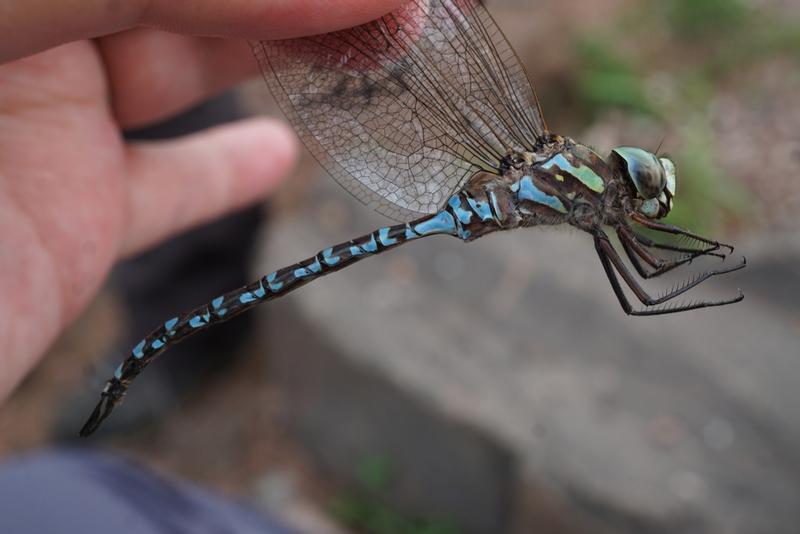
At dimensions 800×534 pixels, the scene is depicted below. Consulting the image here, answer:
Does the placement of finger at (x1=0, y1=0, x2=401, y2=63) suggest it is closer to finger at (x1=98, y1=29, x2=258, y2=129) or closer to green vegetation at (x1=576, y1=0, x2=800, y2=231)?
finger at (x1=98, y1=29, x2=258, y2=129)

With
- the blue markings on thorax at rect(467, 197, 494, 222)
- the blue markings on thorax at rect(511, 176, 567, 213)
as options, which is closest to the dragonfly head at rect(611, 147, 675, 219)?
the blue markings on thorax at rect(511, 176, 567, 213)

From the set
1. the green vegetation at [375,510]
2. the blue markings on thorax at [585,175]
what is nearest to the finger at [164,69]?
the blue markings on thorax at [585,175]

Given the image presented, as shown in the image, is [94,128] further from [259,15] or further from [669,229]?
[669,229]

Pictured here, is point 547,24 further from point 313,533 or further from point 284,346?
point 313,533

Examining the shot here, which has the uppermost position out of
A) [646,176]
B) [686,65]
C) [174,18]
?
[686,65]

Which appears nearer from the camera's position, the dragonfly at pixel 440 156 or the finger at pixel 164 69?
the dragonfly at pixel 440 156

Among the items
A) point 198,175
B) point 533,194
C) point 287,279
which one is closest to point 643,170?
point 533,194

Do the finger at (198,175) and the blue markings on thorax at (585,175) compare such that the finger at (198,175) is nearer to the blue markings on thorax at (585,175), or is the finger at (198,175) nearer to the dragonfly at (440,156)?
the dragonfly at (440,156)
